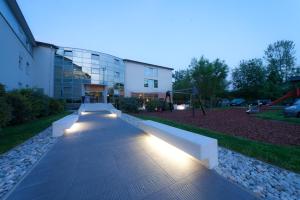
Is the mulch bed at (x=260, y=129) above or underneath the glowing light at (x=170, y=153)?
above

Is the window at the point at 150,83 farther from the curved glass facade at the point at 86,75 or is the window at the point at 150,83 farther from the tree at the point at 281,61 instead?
the tree at the point at 281,61

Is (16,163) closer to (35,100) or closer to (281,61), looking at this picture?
(35,100)

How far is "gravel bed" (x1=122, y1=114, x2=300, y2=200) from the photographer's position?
Answer: 98.5 inches

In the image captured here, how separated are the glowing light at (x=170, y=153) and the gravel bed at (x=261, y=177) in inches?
28.2

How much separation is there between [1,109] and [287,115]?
57.9 ft

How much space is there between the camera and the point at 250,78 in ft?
133

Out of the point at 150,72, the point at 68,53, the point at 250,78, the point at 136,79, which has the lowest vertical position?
the point at 136,79

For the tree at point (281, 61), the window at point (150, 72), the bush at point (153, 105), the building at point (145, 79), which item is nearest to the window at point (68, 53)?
the building at point (145, 79)

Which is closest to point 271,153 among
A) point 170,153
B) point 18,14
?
point 170,153

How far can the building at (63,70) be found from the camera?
13.2m

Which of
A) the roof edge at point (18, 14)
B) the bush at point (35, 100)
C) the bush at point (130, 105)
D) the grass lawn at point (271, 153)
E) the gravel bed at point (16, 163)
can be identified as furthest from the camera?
the bush at point (130, 105)

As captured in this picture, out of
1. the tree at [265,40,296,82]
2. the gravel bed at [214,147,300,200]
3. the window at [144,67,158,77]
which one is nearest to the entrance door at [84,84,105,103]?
the window at [144,67,158,77]

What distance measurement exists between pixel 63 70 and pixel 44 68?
2613 mm

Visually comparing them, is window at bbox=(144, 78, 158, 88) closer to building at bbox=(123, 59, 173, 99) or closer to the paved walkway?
building at bbox=(123, 59, 173, 99)
